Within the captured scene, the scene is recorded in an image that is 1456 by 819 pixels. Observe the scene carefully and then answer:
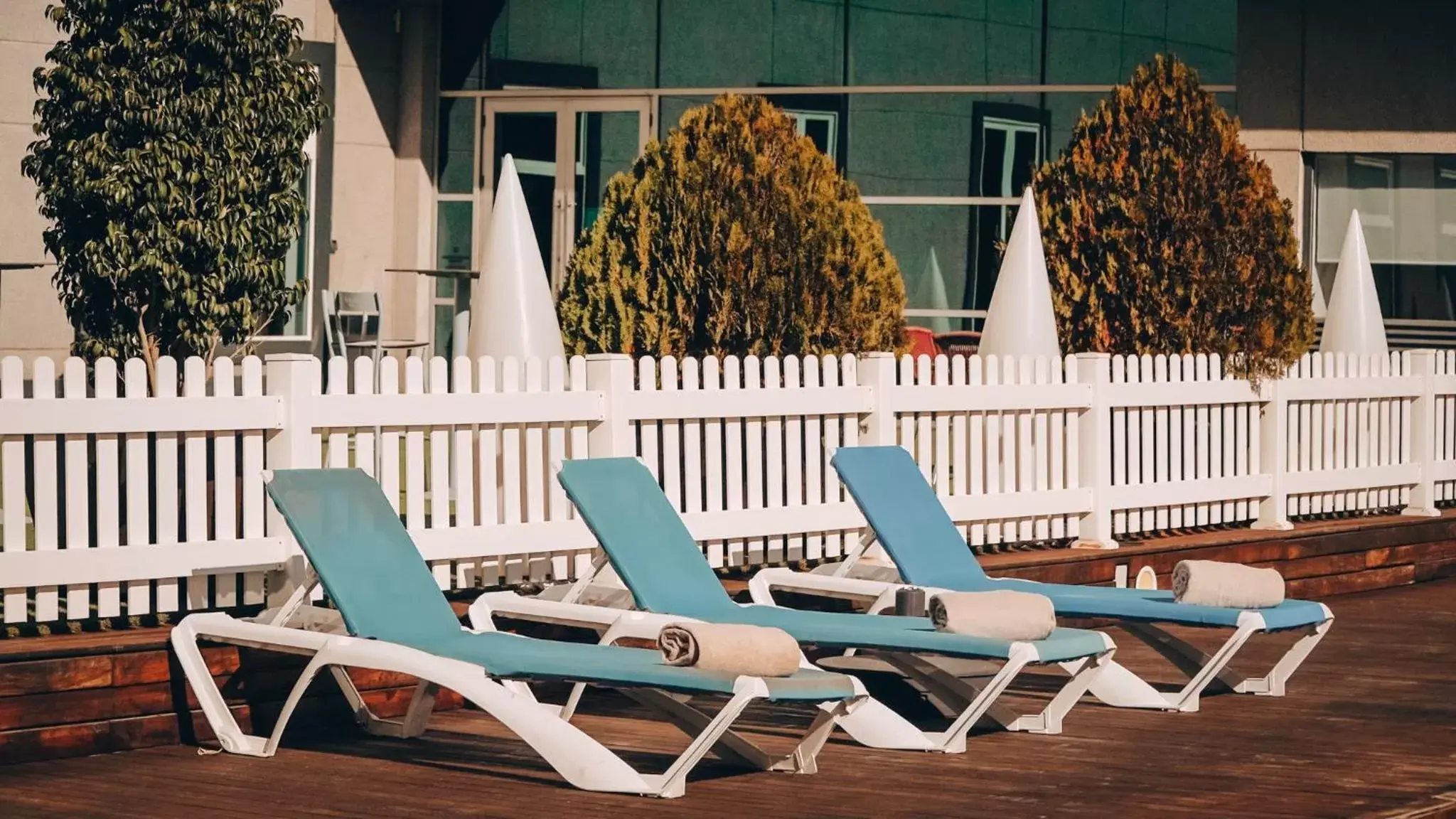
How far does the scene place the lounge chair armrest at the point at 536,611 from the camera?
736cm

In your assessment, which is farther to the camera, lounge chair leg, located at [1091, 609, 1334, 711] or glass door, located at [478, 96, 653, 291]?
glass door, located at [478, 96, 653, 291]

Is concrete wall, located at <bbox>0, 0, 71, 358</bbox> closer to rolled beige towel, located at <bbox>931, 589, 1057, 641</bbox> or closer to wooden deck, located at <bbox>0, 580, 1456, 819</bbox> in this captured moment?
wooden deck, located at <bbox>0, 580, 1456, 819</bbox>

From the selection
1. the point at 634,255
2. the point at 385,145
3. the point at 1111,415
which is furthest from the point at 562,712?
the point at 385,145

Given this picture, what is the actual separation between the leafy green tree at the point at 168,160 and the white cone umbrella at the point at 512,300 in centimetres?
155

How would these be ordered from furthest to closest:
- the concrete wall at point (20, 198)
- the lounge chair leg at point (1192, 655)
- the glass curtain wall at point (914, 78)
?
the glass curtain wall at point (914, 78) → the concrete wall at point (20, 198) → the lounge chair leg at point (1192, 655)

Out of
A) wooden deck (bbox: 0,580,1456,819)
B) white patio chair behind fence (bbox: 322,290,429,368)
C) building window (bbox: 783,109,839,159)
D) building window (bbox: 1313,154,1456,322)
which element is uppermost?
building window (bbox: 783,109,839,159)

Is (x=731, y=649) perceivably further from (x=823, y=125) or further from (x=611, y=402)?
(x=823, y=125)

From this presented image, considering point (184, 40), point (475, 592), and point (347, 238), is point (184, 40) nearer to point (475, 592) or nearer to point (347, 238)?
point (475, 592)

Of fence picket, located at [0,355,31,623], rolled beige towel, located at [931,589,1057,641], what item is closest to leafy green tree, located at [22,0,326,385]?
fence picket, located at [0,355,31,623]

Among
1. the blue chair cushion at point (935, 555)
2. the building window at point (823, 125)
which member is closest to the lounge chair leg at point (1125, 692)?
the blue chair cushion at point (935, 555)

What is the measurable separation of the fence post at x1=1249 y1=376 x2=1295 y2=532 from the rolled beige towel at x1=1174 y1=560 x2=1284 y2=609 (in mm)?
4552

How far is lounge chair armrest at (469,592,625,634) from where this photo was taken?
7.36 m

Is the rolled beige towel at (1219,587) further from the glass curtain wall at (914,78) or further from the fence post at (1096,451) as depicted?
the glass curtain wall at (914,78)

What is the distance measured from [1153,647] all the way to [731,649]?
279cm
